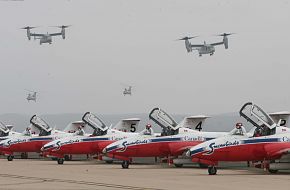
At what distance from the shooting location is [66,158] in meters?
36.2

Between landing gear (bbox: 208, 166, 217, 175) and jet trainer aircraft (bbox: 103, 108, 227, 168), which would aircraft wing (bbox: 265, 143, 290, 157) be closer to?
landing gear (bbox: 208, 166, 217, 175)

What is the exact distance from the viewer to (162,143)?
1132 inches

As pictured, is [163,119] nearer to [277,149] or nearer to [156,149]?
[156,149]

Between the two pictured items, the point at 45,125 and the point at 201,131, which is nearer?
the point at 201,131

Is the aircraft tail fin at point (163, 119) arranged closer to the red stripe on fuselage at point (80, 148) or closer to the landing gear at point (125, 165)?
the landing gear at point (125, 165)

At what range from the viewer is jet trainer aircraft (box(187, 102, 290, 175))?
2289cm

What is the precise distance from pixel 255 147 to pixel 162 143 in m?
6.65

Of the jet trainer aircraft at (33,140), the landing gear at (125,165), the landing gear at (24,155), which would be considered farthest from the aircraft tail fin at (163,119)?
the landing gear at (24,155)

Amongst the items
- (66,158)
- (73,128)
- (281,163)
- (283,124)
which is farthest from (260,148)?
(73,128)

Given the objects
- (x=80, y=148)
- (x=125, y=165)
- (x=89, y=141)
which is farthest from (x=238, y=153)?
(x=80, y=148)

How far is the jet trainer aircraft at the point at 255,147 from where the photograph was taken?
75.1 feet

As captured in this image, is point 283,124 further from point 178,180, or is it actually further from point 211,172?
point 178,180

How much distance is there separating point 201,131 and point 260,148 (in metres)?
8.46

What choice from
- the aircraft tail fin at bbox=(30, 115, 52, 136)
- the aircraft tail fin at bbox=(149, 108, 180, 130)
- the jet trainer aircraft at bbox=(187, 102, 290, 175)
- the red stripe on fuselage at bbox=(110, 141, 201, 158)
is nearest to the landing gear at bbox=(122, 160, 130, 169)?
the red stripe on fuselage at bbox=(110, 141, 201, 158)
